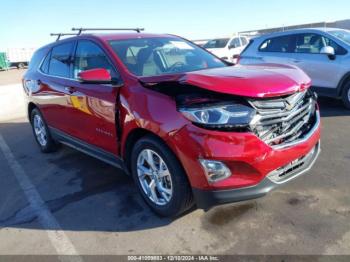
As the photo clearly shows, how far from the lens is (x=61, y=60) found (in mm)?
4871

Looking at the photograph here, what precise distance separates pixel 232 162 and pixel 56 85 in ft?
10.1

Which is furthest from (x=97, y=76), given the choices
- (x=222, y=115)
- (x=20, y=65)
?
(x=20, y=65)

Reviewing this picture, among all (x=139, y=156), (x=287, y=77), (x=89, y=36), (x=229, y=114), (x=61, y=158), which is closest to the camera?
(x=229, y=114)

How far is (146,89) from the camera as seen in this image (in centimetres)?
320

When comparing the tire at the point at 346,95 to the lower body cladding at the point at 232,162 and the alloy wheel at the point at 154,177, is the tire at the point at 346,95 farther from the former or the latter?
the alloy wheel at the point at 154,177

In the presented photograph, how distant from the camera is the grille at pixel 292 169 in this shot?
291cm

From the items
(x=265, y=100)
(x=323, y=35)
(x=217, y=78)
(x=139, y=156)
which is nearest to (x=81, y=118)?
(x=139, y=156)

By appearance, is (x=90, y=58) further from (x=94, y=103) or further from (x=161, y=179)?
(x=161, y=179)

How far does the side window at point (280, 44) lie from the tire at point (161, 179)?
5.84 metres

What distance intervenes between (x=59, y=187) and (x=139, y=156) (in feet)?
5.09

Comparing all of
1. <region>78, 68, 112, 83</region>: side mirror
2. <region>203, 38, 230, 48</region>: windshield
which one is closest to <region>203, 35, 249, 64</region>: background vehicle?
<region>203, 38, 230, 48</region>: windshield

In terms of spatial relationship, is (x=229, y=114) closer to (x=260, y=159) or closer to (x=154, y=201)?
(x=260, y=159)

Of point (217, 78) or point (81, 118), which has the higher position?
point (217, 78)

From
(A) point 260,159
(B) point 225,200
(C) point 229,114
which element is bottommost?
(B) point 225,200
